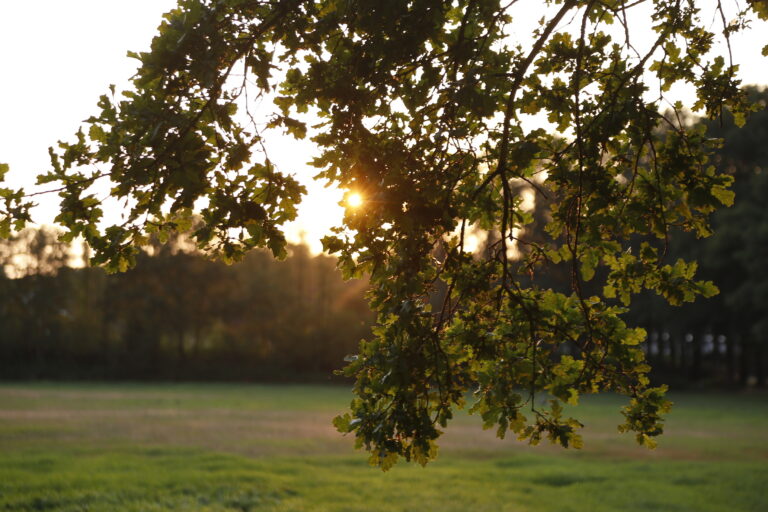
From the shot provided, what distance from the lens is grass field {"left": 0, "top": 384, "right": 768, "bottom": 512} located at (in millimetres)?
11695

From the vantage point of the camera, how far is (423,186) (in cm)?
560

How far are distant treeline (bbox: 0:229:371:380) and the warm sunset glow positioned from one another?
5247cm

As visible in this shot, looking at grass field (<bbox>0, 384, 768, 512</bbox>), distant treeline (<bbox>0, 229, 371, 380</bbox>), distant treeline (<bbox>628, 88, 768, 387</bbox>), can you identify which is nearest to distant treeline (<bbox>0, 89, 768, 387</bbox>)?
distant treeline (<bbox>0, 229, 371, 380</bbox>)

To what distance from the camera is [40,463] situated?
1449cm

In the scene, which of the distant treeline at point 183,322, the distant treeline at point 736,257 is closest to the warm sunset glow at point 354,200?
the distant treeline at point 736,257

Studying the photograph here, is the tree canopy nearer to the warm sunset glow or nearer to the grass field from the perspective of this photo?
the warm sunset glow

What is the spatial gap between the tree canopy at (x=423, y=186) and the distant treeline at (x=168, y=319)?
5228cm

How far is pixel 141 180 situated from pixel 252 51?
1397mm

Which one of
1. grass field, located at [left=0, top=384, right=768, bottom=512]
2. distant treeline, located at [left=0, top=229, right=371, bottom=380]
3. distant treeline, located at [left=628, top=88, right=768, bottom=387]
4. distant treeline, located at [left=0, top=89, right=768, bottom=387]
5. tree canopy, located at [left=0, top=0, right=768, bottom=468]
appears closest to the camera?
tree canopy, located at [left=0, top=0, right=768, bottom=468]

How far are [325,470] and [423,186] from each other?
403 inches

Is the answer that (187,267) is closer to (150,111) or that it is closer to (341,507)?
(341,507)

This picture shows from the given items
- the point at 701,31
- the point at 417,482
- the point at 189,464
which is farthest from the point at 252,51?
the point at 189,464

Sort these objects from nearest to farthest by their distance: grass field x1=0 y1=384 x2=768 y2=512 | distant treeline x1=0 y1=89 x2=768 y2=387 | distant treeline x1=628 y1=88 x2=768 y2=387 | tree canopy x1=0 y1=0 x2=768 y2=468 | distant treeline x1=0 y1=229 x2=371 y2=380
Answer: tree canopy x1=0 y1=0 x2=768 y2=468, grass field x1=0 y1=384 x2=768 y2=512, distant treeline x1=628 y1=88 x2=768 y2=387, distant treeline x1=0 y1=89 x2=768 y2=387, distant treeline x1=0 y1=229 x2=371 y2=380

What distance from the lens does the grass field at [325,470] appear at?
11695 mm
